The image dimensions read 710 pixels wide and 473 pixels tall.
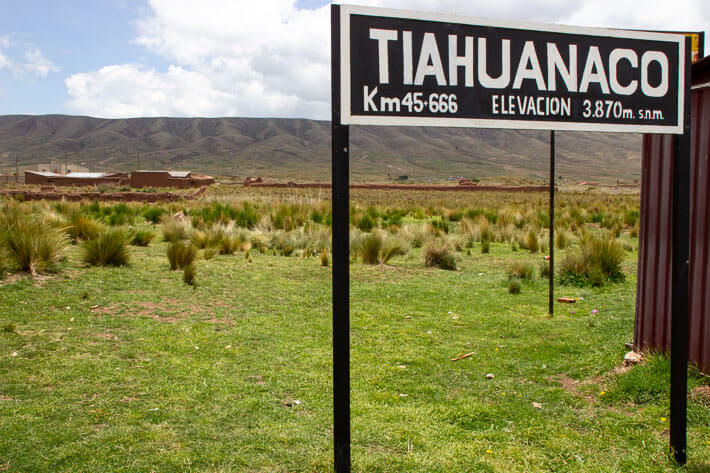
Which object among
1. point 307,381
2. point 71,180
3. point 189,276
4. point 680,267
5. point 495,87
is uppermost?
point 71,180

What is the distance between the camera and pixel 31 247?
336 inches

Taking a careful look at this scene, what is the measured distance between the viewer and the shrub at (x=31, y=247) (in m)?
8.48

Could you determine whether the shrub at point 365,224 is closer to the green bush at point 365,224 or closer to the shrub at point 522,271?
the green bush at point 365,224

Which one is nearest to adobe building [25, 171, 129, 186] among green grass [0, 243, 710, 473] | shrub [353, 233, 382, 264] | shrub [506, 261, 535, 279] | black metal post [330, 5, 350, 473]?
shrub [353, 233, 382, 264]

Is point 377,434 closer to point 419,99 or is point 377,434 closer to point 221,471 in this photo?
point 221,471

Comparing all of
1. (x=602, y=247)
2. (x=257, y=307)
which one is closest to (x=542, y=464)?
(x=257, y=307)

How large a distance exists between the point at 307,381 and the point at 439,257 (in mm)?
7230

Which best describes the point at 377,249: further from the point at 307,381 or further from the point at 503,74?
the point at 503,74

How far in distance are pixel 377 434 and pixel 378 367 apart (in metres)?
1.70

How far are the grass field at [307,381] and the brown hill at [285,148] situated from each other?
340 ft

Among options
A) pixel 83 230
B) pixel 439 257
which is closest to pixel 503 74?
pixel 439 257

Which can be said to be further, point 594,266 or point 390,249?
point 390,249

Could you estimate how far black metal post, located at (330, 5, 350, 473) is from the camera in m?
2.68

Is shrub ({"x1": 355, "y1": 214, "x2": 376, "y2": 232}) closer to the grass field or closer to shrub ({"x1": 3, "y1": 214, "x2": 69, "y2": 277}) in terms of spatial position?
the grass field
